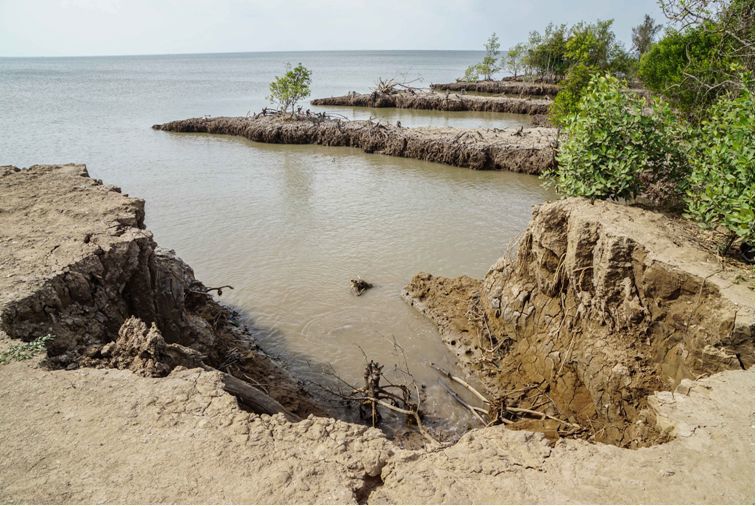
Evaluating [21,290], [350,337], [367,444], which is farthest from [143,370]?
[350,337]

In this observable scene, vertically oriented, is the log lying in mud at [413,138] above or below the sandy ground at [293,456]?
above

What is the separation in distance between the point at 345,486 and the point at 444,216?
37.0ft

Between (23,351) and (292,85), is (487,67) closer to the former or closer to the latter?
(292,85)

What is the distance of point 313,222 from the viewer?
44.9 feet

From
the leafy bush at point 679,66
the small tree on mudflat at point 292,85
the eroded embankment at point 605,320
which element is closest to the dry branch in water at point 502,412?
the eroded embankment at point 605,320

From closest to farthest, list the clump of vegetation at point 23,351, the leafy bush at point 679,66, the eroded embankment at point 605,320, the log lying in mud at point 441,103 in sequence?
the clump of vegetation at point 23,351 < the eroded embankment at point 605,320 < the leafy bush at point 679,66 < the log lying in mud at point 441,103

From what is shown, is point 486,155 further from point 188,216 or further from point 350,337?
point 350,337

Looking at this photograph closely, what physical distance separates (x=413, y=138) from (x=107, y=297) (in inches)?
707

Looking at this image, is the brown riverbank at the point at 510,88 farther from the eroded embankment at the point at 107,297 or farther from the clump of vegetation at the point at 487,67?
the eroded embankment at the point at 107,297

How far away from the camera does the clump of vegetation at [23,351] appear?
175 inches

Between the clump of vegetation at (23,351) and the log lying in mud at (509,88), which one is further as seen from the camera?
the log lying in mud at (509,88)

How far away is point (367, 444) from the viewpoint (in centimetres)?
390

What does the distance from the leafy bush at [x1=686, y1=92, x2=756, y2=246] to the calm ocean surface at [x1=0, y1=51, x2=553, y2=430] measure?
4189 mm

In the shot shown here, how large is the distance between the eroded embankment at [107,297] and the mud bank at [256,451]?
0.05m
